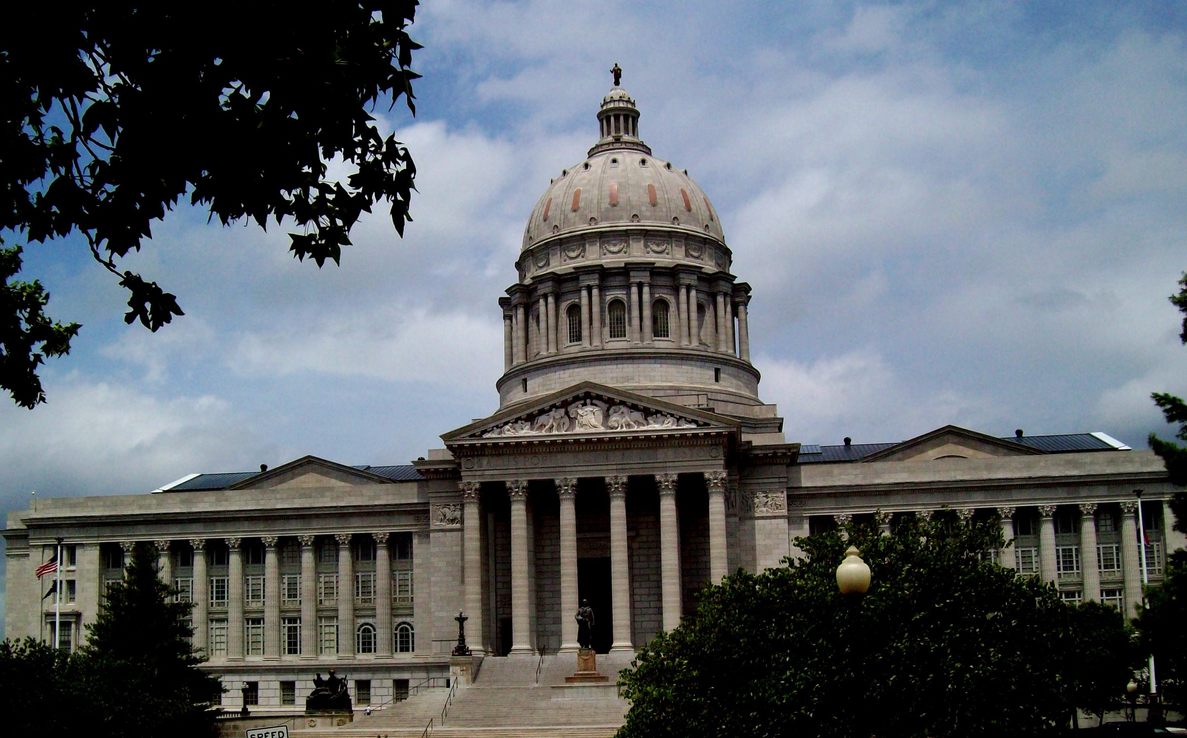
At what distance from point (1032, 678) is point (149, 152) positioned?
25.2 metres

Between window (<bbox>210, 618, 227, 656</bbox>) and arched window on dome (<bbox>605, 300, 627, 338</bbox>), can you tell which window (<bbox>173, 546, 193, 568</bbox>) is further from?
arched window on dome (<bbox>605, 300, 627, 338</bbox>)

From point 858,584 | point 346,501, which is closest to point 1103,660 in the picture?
point 858,584

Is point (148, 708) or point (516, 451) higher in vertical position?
point (516, 451)

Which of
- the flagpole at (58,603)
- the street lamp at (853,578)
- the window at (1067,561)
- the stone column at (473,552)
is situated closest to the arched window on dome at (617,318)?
the stone column at (473,552)

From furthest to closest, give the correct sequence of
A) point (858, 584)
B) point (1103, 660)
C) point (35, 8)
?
point (1103, 660) < point (858, 584) < point (35, 8)

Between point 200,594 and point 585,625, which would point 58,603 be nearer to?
point 200,594

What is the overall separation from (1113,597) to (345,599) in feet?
140

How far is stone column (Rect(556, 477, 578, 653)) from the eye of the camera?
241ft

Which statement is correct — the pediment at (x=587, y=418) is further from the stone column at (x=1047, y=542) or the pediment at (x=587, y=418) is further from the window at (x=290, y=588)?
the stone column at (x=1047, y=542)

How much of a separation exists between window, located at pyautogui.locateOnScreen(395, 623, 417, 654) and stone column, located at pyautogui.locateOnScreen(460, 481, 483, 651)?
7859mm

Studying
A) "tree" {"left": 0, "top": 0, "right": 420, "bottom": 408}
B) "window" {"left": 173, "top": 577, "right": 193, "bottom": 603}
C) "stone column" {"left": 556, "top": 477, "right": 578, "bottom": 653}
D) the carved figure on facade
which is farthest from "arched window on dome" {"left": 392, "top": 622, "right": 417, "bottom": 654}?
"tree" {"left": 0, "top": 0, "right": 420, "bottom": 408}

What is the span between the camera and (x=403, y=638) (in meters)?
82.4

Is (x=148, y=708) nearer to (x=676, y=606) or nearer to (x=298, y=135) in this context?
(x=676, y=606)

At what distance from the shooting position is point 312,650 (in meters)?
82.5
